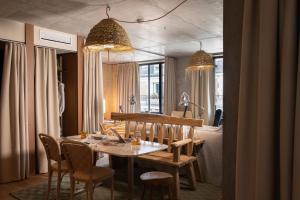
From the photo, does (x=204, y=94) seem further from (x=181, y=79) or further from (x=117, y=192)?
(x=117, y=192)

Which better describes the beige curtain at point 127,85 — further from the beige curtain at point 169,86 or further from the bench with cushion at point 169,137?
the bench with cushion at point 169,137

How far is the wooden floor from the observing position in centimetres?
321

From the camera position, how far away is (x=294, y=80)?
3.17 feet

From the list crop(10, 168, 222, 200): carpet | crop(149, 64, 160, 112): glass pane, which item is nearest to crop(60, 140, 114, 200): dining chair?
crop(10, 168, 222, 200): carpet

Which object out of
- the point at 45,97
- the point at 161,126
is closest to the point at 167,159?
the point at 161,126

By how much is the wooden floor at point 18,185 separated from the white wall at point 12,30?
2125 mm

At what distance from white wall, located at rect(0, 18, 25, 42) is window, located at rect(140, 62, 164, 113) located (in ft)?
15.7

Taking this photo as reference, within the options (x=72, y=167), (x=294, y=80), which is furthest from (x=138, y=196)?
(x=294, y=80)

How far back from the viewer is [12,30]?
3713mm

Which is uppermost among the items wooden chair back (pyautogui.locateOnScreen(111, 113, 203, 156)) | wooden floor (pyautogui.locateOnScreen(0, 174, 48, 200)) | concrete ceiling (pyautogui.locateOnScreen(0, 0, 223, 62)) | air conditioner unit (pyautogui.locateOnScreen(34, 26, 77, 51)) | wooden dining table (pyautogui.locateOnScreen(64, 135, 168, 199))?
concrete ceiling (pyautogui.locateOnScreen(0, 0, 223, 62))

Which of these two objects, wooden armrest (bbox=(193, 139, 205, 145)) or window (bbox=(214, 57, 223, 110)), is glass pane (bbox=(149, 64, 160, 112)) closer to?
window (bbox=(214, 57, 223, 110))

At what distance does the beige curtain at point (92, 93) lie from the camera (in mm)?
4777

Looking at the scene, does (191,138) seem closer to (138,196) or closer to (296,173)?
(138,196)

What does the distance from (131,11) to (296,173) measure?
2987mm
